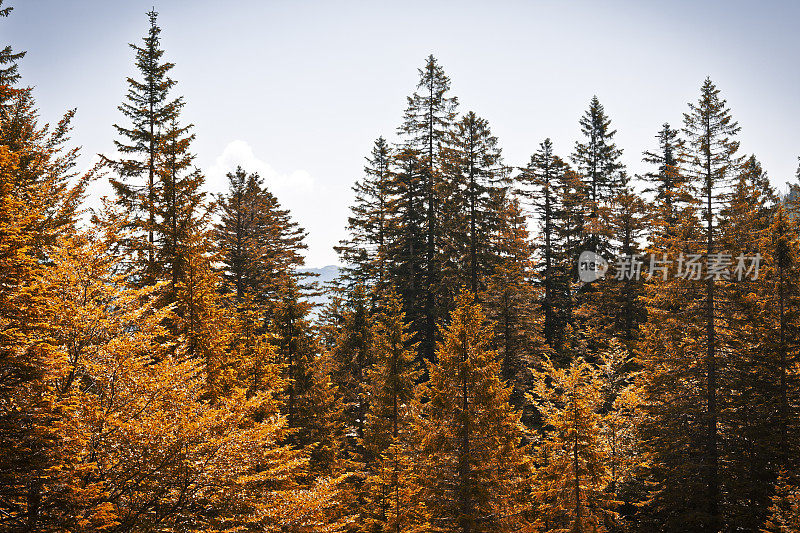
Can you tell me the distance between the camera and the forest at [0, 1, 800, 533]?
29.5ft

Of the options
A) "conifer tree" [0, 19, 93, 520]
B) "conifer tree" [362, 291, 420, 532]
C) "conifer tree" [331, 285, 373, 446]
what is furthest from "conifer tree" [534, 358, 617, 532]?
"conifer tree" [0, 19, 93, 520]

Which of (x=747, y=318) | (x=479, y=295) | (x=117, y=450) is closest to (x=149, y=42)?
(x=117, y=450)

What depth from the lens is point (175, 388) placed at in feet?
35.6

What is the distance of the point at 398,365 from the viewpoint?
24.3m

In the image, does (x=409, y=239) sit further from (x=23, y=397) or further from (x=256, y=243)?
(x=23, y=397)

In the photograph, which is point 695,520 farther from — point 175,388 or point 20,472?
point 20,472

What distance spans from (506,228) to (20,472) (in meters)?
33.6

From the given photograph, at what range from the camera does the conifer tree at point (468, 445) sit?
17.4m

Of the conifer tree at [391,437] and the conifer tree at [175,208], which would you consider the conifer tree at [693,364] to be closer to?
the conifer tree at [391,437]
